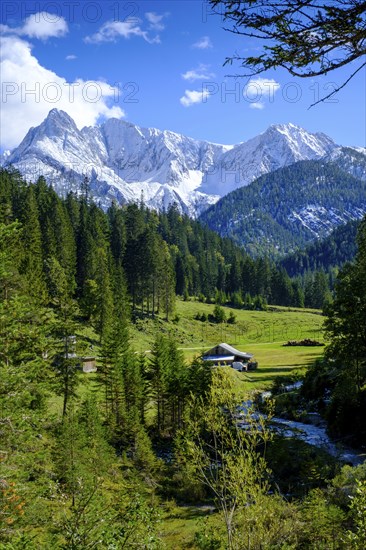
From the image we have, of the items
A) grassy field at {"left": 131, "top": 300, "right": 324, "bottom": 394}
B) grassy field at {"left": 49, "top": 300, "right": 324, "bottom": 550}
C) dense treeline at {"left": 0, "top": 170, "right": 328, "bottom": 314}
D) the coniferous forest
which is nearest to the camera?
the coniferous forest

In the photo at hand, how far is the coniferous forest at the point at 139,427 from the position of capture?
416 inches

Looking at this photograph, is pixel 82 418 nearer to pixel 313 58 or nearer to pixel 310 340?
pixel 313 58

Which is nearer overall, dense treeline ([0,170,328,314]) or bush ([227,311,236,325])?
dense treeline ([0,170,328,314])

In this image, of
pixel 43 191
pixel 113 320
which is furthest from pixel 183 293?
pixel 113 320

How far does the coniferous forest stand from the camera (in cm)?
1055

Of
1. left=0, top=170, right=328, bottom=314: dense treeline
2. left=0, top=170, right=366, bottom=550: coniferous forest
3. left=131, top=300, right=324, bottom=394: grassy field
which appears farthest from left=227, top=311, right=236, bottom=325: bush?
left=0, top=170, right=366, bottom=550: coniferous forest

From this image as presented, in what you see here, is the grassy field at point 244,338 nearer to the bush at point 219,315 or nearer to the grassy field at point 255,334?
the grassy field at point 255,334


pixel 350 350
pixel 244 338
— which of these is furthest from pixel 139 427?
pixel 244 338

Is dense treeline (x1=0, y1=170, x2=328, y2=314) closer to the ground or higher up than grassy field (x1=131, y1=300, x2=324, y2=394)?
higher up

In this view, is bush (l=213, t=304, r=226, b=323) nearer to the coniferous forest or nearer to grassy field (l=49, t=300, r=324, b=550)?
grassy field (l=49, t=300, r=324, b=550)

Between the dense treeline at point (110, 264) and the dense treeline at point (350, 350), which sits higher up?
the dense treeline at point (110, 264)

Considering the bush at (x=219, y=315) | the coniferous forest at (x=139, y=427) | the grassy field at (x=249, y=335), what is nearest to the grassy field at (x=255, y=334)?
the grassy field at (x=249, y=335)

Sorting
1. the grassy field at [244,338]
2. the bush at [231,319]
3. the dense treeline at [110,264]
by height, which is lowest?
the grassy field at [244,338]

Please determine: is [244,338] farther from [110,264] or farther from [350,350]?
[350,350]
